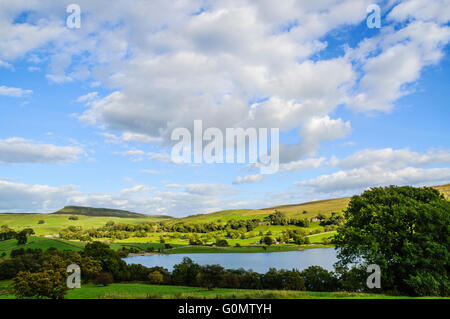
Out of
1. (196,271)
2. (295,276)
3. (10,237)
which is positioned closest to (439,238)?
(295,276)

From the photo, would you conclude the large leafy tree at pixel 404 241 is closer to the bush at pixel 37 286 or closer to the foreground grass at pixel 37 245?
the bush at pixel 37 286

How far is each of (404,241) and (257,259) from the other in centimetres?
11300

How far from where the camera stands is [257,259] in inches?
5472

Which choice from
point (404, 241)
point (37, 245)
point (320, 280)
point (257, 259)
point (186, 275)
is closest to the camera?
point (404, 241)

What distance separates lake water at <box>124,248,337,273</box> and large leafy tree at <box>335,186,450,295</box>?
8119 centimetres

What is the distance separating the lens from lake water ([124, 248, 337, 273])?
120 meters

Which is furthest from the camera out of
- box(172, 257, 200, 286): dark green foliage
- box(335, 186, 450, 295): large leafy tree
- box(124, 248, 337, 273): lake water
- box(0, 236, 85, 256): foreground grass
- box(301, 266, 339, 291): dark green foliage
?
box(0, 236, 85, 256): foreground grass

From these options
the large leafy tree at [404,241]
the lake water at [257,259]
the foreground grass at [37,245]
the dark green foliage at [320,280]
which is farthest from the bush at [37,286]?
the foreground grass at [37,245]

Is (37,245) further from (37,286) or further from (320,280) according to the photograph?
(320,280)

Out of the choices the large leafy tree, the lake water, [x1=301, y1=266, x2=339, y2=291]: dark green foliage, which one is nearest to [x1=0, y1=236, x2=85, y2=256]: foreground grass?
the lake water

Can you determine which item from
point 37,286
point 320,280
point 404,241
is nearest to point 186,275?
point 320,280

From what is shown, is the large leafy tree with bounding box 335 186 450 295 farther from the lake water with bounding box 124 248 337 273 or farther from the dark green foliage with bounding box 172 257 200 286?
the lake water with bounding box 124 248 337 273
